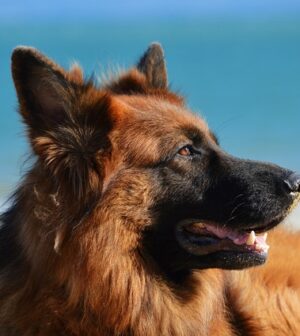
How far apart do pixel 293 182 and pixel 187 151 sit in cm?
73

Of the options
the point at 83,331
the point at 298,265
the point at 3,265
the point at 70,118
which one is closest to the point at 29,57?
the point at 70,118

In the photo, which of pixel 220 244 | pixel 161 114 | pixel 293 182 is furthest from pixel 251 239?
pixel 161 114

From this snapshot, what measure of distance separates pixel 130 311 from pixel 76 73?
5.31ft

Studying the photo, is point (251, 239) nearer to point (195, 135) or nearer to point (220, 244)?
point (220, 244)

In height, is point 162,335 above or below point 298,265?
below

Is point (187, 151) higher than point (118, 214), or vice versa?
point (187, 151)

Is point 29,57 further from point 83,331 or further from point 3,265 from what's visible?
point 83,331

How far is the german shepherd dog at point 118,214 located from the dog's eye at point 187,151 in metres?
0.01

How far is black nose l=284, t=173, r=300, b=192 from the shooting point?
477cm

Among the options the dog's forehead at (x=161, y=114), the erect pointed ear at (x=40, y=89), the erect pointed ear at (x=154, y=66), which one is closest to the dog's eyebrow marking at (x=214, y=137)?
the dog's forehead at (x=161, y=114)

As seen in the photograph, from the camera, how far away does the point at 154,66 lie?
5809 millimetres

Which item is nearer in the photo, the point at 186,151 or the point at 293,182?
the point at 293,182

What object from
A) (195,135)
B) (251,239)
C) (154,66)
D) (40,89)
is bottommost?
(251,239)

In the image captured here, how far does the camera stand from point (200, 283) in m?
5.12
